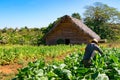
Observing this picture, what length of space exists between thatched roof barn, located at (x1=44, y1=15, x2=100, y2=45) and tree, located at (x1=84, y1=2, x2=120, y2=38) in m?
15.7

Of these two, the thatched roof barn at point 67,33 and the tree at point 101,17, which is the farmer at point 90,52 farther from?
the tree at point 101,17

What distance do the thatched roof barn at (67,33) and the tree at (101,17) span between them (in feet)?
51.5

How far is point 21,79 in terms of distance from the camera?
8.77m

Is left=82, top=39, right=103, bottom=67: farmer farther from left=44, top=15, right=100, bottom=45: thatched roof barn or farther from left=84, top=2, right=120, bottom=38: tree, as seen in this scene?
left=84, top=2, right=120, bottom=38: tree

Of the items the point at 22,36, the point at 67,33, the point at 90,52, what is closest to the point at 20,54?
the point at 90,52

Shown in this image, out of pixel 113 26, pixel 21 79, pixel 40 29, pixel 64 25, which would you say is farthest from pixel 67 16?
pixel 21 79

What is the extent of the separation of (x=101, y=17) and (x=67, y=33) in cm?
1877

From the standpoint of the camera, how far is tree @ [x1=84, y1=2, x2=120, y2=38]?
5684cm

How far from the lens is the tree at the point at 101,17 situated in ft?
186

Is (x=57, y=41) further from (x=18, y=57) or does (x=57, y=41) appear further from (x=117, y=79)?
(x=117, y=79)

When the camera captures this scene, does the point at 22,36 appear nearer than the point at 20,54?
No

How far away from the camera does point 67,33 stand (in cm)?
4134

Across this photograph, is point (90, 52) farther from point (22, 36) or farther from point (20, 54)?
point (22, 36)

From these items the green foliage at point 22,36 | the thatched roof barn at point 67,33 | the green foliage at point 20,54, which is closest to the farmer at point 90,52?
the green foliage at point 20,54
